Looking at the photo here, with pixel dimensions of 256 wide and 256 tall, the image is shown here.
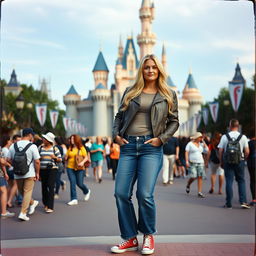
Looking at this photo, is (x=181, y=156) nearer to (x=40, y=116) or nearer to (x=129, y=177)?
(x=40, y=116)

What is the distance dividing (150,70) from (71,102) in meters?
89.2

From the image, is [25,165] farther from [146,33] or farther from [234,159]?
[146,33]

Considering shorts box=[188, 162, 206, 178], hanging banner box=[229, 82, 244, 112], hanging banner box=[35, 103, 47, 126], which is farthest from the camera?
hanging banner box=[35, 103, 47, 126]

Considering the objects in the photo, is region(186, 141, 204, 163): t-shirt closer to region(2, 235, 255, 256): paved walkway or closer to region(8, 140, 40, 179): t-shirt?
region(8, 140, 40, 179): t-shirt

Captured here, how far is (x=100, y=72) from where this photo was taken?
3723 inches

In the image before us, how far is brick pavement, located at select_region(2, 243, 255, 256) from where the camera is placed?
163 inches

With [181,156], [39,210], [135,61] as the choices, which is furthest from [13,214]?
[135,61]

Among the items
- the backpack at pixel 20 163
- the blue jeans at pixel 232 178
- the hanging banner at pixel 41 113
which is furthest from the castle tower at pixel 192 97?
the backpack at pixel 20 163

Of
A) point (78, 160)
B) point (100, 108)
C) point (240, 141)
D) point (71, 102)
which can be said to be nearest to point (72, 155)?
point (78, 160)

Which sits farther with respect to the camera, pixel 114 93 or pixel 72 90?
pixel 72 90

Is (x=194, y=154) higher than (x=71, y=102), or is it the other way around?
(x=71, y=102)

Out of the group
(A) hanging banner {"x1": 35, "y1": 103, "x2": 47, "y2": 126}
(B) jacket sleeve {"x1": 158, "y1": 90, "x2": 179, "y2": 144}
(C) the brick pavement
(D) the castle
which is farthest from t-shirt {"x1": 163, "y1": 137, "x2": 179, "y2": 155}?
(D) the castle

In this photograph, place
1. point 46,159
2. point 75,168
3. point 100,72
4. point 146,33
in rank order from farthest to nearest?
point 100,72
point 146,33
point 75,168
point 46,159

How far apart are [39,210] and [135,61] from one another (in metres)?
89.0
